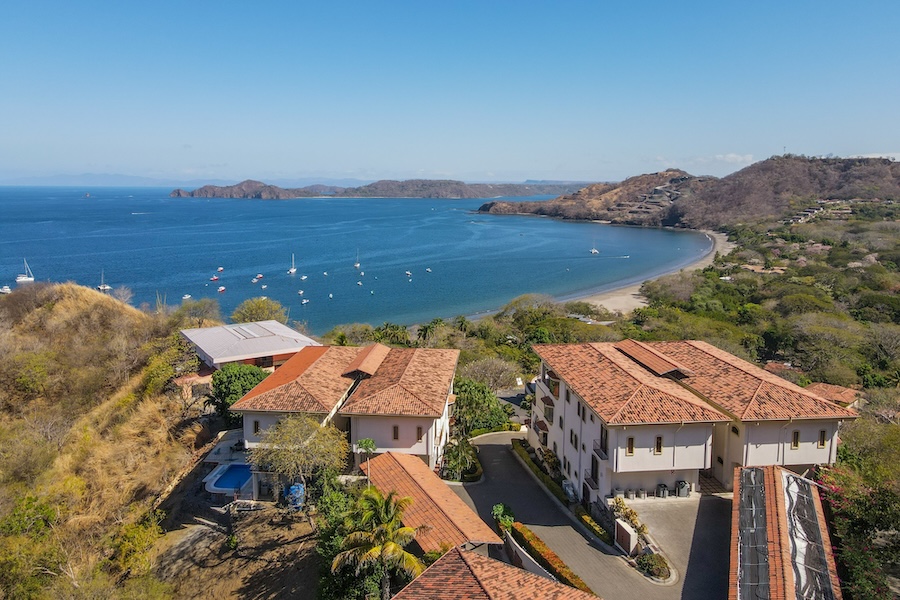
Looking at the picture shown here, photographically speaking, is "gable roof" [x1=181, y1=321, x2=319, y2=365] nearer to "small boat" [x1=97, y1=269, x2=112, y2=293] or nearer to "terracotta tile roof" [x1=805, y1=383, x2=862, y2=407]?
"terracotta tile roof" [x1=805, y1=383, x2=862, y2=407]

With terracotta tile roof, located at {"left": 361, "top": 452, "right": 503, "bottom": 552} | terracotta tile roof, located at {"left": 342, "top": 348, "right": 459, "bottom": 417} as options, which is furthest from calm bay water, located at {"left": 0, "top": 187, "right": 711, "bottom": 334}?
terracotta tile roof, located at {"left": 361, "top": 452, "right": 503, "bottom": 552}

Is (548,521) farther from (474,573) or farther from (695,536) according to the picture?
(474,573)

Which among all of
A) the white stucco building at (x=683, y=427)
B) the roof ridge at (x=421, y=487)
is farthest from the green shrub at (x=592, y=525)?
the roof ridge at (x=421, y=487)

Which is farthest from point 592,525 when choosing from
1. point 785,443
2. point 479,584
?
point 785,443

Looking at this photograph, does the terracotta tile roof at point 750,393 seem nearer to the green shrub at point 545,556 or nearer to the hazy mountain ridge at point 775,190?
the green shrub at point 545,556

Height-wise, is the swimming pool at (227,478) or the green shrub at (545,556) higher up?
the green shrub at (545,556)

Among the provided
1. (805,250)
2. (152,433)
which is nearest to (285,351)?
(152,433)
